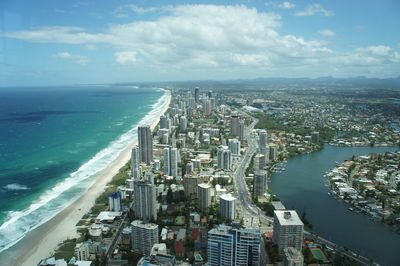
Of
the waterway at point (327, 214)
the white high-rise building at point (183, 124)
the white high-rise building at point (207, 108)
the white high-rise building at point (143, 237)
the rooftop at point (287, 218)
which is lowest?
the waterway at point (327, 214)

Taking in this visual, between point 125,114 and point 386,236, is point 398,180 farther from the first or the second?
point 125,114

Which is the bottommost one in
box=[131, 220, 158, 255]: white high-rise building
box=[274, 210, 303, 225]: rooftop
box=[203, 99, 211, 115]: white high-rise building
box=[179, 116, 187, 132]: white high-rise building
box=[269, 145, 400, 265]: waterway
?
box=[269, 145, 400, 265]: waterway

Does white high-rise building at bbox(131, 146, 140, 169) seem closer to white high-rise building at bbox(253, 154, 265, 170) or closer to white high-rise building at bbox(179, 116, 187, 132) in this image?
white high-rise building at bbox(253, 154, 265, 170)

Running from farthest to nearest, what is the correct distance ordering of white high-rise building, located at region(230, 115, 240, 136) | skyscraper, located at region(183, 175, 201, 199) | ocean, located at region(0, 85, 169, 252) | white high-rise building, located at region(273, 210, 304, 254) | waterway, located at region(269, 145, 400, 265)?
white high-rise building, located at region(230, 115, 240, 136), skyscraper, located at region(183, 175, 201, 199), ocean, located at region(0, 85, 169, 252), waterway, located at region(269, 145, 400, 265), white high-rise building, located at region(273, 210, 304, 254)

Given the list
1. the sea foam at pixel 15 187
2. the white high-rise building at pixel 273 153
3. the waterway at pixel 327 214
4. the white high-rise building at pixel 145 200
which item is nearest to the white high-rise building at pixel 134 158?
the sea foam at pixel 15 187

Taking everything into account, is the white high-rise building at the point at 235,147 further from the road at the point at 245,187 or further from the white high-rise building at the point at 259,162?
the white high-rise building at the point at 259,162

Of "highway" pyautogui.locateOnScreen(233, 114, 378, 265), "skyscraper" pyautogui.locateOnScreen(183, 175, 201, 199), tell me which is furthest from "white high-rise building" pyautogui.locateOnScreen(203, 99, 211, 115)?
"skyscraper" pyautogui.locateOnScreen(183, 175, 201, 199)
